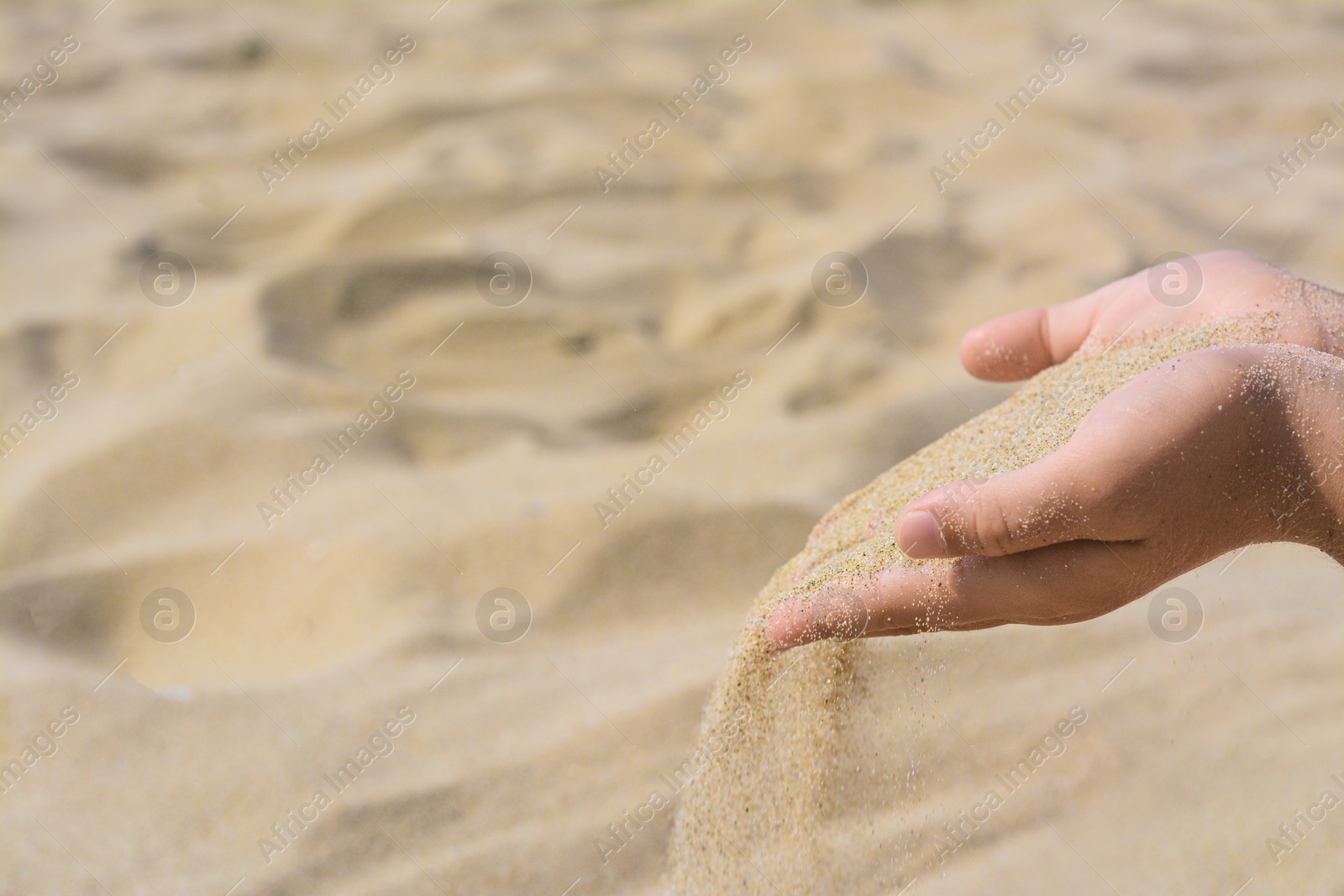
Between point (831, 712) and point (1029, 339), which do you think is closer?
point (831, 712)

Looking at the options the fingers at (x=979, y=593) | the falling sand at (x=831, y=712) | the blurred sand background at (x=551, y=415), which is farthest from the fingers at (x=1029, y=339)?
the fingers at (x=979, y=593)

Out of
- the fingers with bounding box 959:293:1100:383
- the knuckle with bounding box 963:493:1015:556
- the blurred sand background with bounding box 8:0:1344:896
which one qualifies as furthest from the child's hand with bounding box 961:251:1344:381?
the knuckle with bounding box 963:493:1015:556

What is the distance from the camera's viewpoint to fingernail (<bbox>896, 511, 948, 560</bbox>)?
1.19 metres

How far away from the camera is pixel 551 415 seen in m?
2.62

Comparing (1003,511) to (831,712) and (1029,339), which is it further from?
(1029,339)

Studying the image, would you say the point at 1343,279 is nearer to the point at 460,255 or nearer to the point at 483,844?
the point at 460,255

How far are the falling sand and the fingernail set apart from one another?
124mm

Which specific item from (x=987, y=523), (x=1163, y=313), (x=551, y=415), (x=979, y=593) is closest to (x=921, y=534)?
(x=987, y=523)

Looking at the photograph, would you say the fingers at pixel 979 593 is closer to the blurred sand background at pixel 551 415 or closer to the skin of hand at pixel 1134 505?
the skin of hand at pixel 1134 505

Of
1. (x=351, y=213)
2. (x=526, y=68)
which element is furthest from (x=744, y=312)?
(x=526, y=68)

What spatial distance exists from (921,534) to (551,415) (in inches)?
61.2

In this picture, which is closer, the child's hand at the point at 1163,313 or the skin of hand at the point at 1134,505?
the skin of hand at the point at 1134,505

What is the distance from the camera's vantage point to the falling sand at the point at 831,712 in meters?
1.44

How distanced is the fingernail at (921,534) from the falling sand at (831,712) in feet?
0.41
